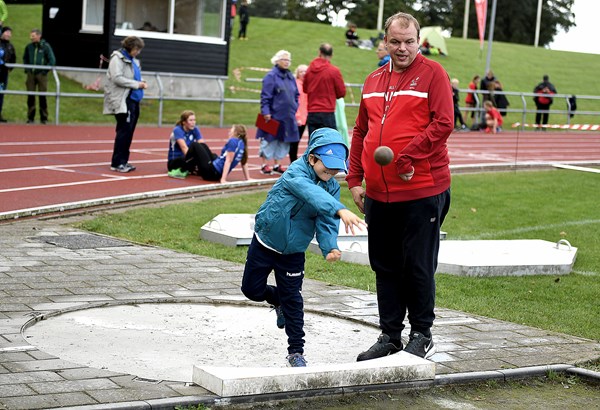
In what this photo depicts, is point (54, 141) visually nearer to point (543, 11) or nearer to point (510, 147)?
point (510, 147)

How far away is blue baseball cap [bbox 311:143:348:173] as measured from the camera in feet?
20.2

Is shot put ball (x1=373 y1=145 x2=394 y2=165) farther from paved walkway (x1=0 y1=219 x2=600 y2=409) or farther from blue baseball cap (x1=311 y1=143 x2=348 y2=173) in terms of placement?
paved walkway (x1=0 y1=219 x2=600 y2=409)

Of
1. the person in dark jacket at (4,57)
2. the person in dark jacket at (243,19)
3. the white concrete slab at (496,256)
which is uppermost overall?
the person in dark jacket at (243,19)

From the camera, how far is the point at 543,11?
99062 millimetres

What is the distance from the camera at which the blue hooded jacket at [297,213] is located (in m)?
6.10

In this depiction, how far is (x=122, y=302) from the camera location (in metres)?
7.76

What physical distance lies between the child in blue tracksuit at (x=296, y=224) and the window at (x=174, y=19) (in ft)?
81.4

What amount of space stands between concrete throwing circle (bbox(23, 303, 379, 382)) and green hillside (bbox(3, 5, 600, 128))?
17295mm

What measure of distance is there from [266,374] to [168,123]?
21948mm

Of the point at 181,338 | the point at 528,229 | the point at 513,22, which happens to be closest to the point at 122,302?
the point at 181,338

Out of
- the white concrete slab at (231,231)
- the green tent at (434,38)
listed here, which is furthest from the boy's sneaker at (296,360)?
the green tent at (434,38)

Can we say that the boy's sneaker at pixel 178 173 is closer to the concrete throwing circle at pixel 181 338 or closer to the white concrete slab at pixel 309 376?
the concrete throwing circle at pixel 181 338

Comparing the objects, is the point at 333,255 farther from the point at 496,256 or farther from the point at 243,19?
the point at 243,19

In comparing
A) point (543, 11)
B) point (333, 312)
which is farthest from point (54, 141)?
point (543, 11)
